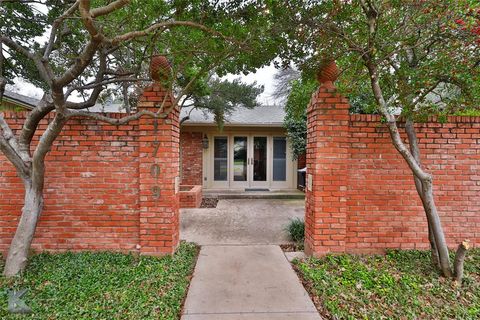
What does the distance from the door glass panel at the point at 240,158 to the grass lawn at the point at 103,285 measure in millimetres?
6534

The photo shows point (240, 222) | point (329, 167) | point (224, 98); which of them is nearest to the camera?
point (329, 167)

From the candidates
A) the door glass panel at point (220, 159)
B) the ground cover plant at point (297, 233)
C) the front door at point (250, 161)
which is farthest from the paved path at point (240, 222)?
the door glass panel at point (220, 159)

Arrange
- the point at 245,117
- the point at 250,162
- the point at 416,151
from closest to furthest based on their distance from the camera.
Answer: the point at 416,151 → the point at 250,162 → the point at 245,117

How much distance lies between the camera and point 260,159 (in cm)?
998

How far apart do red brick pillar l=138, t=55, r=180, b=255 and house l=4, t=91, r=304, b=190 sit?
642 cm

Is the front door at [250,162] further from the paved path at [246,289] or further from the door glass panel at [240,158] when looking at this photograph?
the paved path at [246,289]

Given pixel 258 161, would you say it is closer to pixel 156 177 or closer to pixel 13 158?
pixel 156 177

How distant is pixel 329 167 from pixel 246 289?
1.86 m

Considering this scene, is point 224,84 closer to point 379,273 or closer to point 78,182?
point 78,182

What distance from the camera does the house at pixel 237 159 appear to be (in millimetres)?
9789

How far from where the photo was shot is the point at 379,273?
9.82ft

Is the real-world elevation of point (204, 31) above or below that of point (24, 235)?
above

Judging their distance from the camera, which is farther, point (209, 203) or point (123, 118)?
point (209, 203)

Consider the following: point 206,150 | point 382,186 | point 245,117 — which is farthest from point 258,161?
point 382,186
